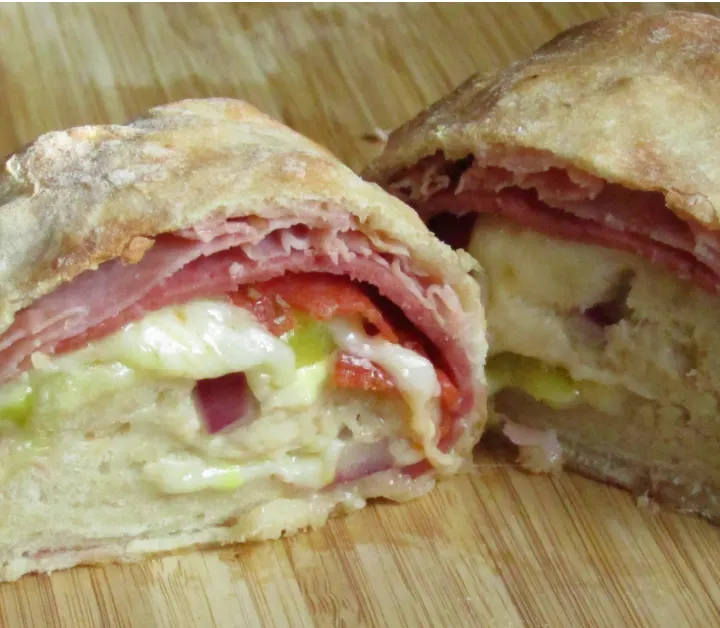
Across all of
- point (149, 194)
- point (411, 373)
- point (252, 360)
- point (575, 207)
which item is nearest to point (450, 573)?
point (411, 373)

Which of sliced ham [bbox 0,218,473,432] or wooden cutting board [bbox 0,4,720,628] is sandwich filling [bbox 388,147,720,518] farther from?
sliced ham [bbox 0,218,473,432]

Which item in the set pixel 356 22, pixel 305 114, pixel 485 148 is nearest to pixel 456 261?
pixel 485 148

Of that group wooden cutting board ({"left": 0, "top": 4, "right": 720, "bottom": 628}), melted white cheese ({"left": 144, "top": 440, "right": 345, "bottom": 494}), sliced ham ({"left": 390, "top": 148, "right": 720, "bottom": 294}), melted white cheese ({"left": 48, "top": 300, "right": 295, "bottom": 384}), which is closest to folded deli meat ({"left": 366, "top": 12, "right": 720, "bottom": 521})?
sliced ham ({"left": 390, "top": 148, "right": 720, "bottom": 294})

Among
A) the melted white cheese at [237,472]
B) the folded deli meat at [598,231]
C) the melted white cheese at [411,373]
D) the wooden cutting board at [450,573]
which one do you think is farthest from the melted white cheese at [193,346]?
the folded deli meat at [598,231]

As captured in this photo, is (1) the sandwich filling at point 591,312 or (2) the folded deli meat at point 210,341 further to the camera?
(1) the sandwich filling at point 591,312

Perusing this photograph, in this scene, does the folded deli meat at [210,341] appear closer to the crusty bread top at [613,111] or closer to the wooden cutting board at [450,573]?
the wooden cutting board at [450,573]

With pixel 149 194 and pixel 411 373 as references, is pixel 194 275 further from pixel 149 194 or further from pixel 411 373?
pixel 411 373
